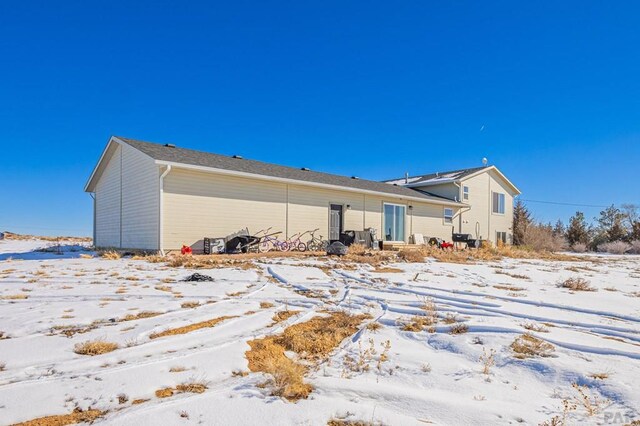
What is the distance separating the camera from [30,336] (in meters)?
2.89

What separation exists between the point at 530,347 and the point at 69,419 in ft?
10.5

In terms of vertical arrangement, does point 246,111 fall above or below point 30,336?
above

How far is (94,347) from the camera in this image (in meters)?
2.62

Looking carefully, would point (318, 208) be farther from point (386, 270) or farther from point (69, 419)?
point (69, 419)

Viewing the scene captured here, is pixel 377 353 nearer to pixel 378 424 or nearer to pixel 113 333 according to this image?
pixel 378 424

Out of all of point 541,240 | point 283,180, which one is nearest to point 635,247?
point 541,240

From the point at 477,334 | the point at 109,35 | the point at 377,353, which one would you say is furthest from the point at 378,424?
the point at 109,35

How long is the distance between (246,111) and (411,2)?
10.8 meters

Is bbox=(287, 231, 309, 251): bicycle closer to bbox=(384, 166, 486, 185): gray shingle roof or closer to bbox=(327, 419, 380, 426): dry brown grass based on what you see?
bbox=(327, 419, 380, 426): dry brown grass

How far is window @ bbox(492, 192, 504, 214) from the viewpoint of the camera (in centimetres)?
2319

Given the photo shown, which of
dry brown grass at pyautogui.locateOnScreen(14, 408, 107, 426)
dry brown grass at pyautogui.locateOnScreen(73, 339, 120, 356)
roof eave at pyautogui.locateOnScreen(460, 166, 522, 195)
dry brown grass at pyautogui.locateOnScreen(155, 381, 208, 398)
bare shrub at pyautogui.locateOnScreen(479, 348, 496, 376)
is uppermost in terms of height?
roof eave at pyautogui.locateOnScreen(460, 166, 522, 195)

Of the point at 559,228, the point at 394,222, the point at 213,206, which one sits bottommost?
the point at 559,228

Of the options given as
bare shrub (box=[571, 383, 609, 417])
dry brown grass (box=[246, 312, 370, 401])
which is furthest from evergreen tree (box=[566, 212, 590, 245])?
bare shrub (box=[571, 383, 609, 417])

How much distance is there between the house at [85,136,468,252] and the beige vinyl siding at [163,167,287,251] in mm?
30
